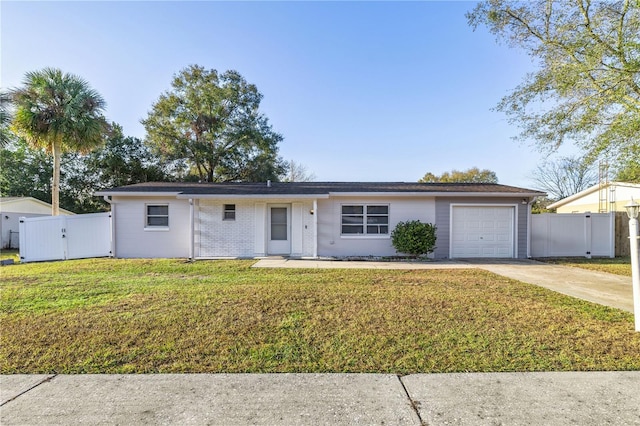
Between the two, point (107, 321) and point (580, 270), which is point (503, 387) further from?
point (580, 270)

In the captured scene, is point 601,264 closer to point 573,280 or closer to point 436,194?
point 573,280

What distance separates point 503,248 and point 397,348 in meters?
10.5

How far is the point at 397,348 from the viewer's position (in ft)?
11.8

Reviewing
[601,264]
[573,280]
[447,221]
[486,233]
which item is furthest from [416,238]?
[601,264]

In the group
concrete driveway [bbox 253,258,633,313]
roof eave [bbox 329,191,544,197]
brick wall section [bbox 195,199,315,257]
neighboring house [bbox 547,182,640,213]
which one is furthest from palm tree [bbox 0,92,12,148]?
neighboring house [bbox 547,182,640,213]

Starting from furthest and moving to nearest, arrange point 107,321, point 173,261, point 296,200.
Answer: point 296,200 < point 173,261 < point 107,321

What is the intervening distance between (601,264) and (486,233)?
3.53m

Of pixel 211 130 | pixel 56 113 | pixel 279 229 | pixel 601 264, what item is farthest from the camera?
pixel 211 130

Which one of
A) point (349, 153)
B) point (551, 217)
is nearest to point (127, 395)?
point (551, 217)

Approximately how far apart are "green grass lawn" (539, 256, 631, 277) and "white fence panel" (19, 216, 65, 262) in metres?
18.2

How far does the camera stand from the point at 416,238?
1102 cm

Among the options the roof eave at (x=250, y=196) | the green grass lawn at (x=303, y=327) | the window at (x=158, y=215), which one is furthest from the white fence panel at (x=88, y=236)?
the green grass lawn at (x=303, y=327)

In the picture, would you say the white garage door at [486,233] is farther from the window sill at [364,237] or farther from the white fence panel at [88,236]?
the white fence panel at [88,236]

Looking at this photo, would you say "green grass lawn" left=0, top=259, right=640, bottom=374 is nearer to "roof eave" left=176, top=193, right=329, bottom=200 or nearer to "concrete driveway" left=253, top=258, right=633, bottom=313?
"concrete driveway" left=253, top=258, right=633, bottom=313
